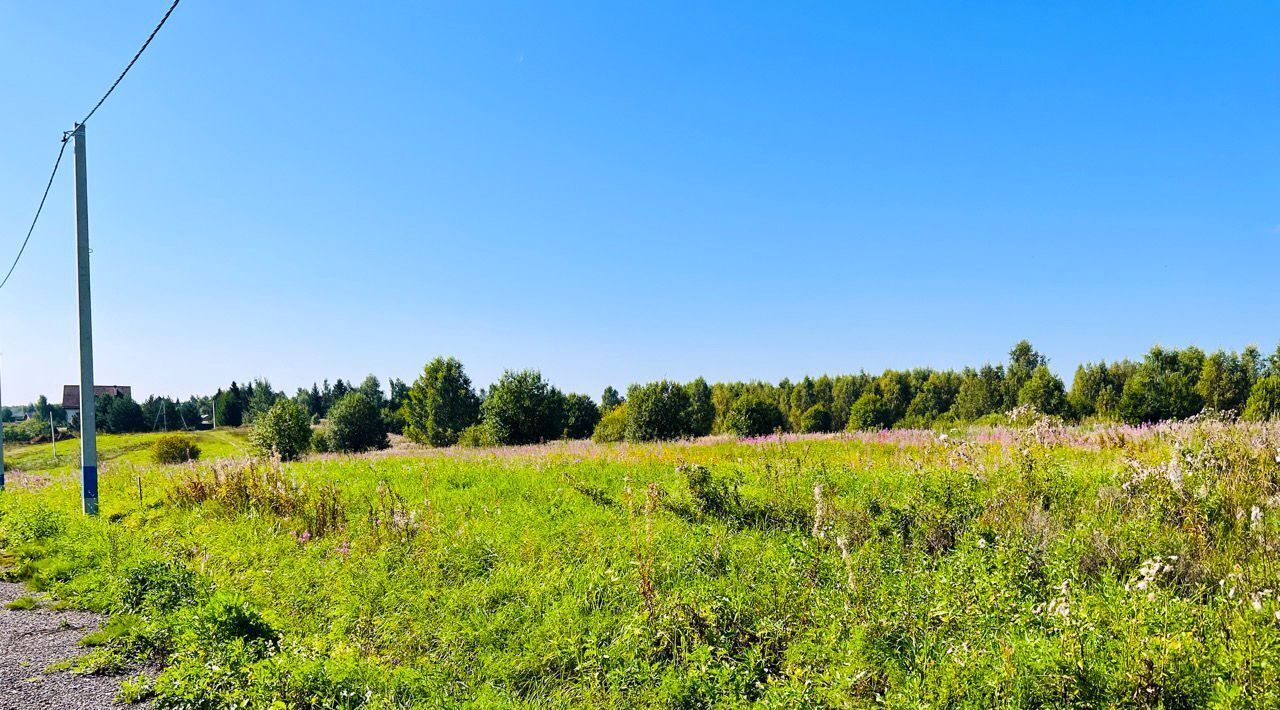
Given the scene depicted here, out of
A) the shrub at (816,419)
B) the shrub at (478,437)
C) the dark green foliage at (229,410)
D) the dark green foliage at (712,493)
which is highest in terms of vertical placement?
the dark green foliage at (229,410)

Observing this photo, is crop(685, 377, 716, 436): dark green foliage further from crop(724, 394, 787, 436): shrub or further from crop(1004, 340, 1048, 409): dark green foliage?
crop(1004, 340, 1048, 409): dark green foliage

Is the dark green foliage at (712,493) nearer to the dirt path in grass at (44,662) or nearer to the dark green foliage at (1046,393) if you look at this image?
the dirt path in grass at (44,662)

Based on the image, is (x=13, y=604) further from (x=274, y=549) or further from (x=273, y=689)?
(x=273, y=689)

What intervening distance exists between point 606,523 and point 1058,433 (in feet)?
28.8

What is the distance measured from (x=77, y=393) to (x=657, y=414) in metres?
50.9

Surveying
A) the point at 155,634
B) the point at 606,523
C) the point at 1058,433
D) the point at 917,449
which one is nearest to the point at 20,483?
the point at 155,634

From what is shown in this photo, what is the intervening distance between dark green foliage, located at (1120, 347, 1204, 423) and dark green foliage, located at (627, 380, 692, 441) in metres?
23.0

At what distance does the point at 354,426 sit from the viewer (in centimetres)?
4088

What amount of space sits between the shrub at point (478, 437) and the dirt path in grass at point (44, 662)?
73.9 ft

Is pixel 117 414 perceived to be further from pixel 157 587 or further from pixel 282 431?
pixel 157 587

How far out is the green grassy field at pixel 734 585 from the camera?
3791mm

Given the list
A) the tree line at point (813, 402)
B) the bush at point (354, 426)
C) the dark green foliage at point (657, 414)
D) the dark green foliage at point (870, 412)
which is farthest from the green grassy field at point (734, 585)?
the dark green foliage at point (870, 412)

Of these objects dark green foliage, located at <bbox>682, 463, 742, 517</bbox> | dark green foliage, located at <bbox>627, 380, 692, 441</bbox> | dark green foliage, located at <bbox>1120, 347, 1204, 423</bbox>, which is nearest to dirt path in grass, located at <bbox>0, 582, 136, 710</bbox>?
dark green foliage, located at <bbox>682, 463, 742, 517</bbox>

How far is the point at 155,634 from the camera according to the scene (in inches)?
210
